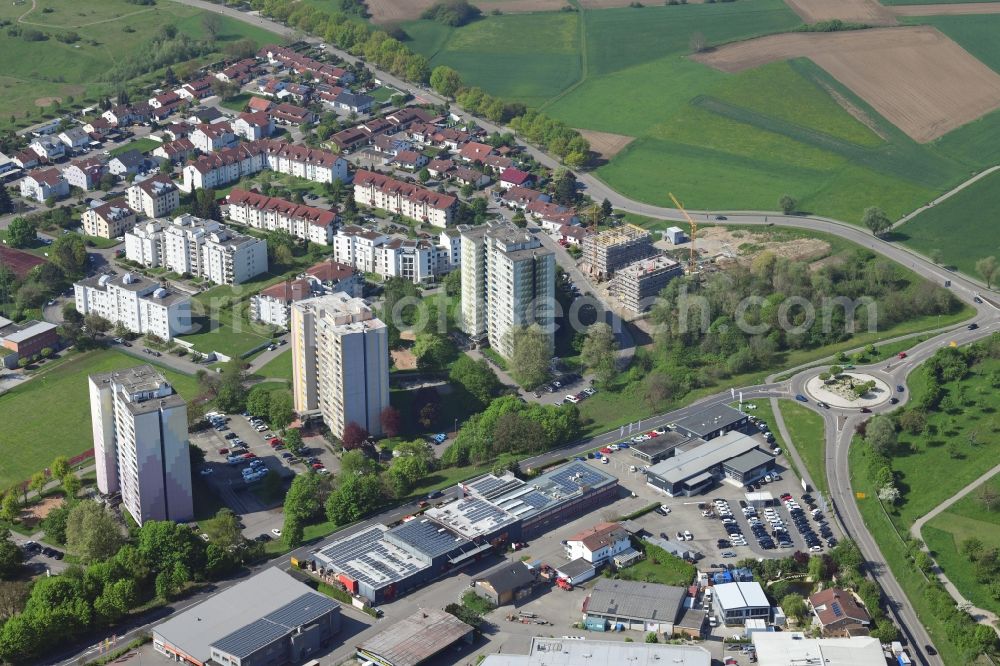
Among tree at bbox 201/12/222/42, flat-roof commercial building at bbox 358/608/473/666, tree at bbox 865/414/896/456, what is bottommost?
flat-roof commercial building at bbox 358/608/473/666

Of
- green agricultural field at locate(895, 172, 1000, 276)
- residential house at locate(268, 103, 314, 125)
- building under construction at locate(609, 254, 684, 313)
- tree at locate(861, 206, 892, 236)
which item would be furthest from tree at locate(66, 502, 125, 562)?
residential house at locate(268, 103, 314, 125)

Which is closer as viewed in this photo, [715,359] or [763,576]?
[763,576]

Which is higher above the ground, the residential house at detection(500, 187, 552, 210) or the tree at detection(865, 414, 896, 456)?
the residential house at detection(500, 187, 552, 210)

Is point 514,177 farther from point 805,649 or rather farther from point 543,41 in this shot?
point 805,649

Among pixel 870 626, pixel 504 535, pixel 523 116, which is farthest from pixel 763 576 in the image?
pixel 523 116

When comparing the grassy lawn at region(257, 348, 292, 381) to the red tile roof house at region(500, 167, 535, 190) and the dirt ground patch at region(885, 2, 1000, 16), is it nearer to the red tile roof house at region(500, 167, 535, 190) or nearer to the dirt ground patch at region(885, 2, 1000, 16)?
the red tile roof house at region(500, 167, 535, 190)

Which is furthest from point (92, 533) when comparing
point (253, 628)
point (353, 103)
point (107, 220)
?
point (353, 103)

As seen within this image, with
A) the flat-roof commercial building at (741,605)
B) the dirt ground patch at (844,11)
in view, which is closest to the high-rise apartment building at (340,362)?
the flat-roof commercial building at (741,605)
